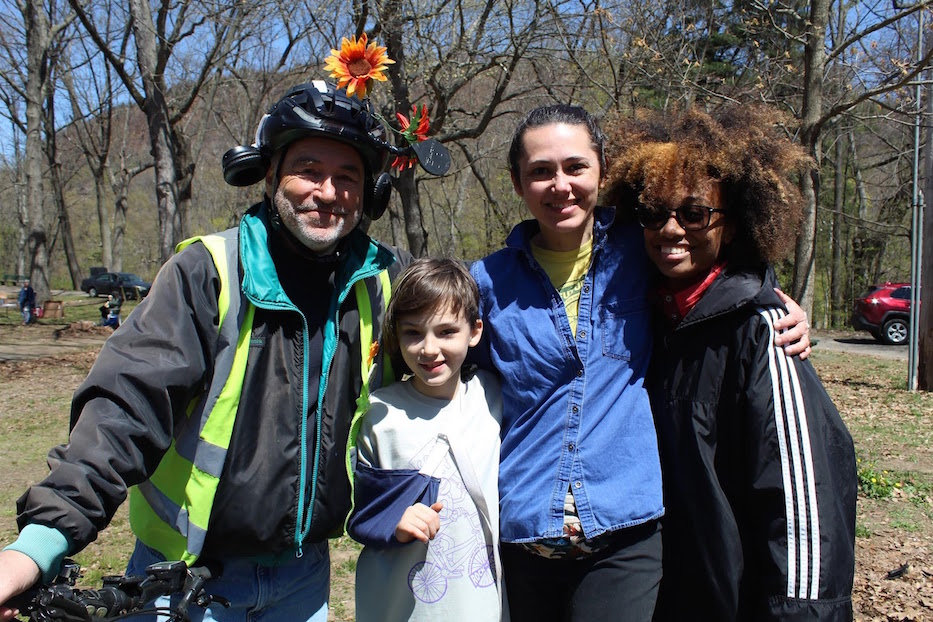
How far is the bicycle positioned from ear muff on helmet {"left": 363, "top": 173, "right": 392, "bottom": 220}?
126 cm

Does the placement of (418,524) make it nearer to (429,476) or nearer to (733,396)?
(429,476)

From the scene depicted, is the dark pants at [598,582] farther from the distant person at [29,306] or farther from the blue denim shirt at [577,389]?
the distant person at [29,306]

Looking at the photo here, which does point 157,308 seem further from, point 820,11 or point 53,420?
point 53,420

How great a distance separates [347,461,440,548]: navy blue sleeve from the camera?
88.1 inches

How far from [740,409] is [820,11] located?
7.29 meters

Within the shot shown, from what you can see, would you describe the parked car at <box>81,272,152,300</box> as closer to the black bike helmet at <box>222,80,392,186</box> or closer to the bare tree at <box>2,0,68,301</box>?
the bare tree at <box>2,0,68,301</box>

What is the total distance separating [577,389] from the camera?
2.37 m

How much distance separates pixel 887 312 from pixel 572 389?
21441 millimetres

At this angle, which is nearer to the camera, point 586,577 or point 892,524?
point 586,577

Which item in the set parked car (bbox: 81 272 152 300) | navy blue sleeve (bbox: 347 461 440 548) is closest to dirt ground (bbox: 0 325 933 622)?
navy blue sleeve (bbox: 347 461 440 548)

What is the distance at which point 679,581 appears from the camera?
7.68 ft

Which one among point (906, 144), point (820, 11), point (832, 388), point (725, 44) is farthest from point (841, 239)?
point (820, 11)

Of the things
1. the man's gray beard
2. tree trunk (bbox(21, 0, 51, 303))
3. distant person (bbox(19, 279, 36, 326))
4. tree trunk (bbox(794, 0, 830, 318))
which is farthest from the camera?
distant person (bbox(19, 279, 36, 326))

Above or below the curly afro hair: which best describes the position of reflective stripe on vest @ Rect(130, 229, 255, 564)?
below
